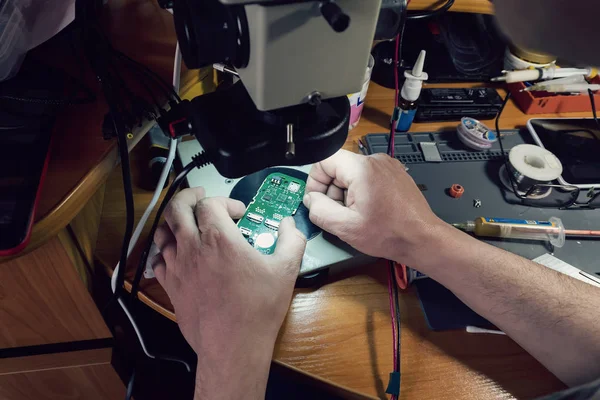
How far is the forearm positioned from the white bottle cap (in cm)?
33

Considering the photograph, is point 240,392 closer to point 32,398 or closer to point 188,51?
point 188,51

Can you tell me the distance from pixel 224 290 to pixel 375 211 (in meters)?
0.25

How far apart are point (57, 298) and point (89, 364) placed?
24cm

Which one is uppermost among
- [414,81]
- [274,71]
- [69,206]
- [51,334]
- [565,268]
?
[274,71]

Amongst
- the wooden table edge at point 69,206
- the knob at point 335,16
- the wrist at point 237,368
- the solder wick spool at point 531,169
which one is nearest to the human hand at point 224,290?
the wrist at point 237,368

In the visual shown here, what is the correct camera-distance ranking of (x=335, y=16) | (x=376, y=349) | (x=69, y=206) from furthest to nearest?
(x=376, y=349) < (x=69, y=206) < (x=335, y=16)

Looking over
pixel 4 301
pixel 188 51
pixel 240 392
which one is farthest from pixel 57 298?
pixel 188 51

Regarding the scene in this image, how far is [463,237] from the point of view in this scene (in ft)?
2.17

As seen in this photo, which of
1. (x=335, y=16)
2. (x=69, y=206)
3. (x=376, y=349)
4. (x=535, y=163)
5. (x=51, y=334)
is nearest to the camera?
(x=335, y=16)

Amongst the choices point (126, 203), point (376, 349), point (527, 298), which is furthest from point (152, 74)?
point (527, 298)

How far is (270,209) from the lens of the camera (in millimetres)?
712

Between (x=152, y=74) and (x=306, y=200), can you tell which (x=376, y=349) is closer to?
(x=306, y=200)

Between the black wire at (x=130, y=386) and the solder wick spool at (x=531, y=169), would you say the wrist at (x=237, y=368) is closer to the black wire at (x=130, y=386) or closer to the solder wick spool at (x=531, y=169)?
the black wire at (x=130, y=386)

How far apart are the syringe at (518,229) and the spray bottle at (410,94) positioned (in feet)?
0.91
